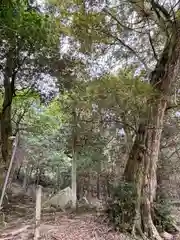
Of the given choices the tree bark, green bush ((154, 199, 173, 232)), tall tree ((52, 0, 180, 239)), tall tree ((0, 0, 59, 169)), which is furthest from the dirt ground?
tall tree ((0, 0, 59, 169))

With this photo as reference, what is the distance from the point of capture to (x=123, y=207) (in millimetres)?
5555

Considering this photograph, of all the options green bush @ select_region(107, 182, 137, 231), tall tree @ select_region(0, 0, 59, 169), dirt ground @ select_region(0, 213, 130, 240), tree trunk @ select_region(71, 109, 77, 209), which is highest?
tall tree @ select_region(0, 0, 59, 169)

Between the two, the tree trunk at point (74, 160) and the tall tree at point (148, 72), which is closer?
the tall tree at point (148, 72)

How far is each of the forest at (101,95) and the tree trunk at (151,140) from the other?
0.02 meters

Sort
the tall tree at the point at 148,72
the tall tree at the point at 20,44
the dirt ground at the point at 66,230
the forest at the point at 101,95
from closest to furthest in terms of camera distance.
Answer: the tall tree at the point at 20,44, the dirt ground at the point at 66,230, the forest at the point at 101,95, the tall tree at the point at 148,72

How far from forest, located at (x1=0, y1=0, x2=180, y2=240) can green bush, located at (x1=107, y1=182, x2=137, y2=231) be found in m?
0.02

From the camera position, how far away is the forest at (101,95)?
5094 millimetres

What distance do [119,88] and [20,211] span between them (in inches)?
209

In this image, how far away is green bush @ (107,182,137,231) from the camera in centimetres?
546

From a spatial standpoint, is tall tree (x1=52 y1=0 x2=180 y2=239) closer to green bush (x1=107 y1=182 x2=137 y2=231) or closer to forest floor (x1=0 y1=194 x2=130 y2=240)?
green bush (x1=107 y1=182 x2=137 y2=231)

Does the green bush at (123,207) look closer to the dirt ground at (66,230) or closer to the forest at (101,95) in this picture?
the forest at (101,95)

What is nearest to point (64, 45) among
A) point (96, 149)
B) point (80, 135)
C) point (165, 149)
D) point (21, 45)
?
point (21, 45)

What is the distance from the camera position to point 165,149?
948 cm

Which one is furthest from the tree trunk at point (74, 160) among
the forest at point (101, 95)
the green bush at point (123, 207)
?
the green bush at point (123, 207)
